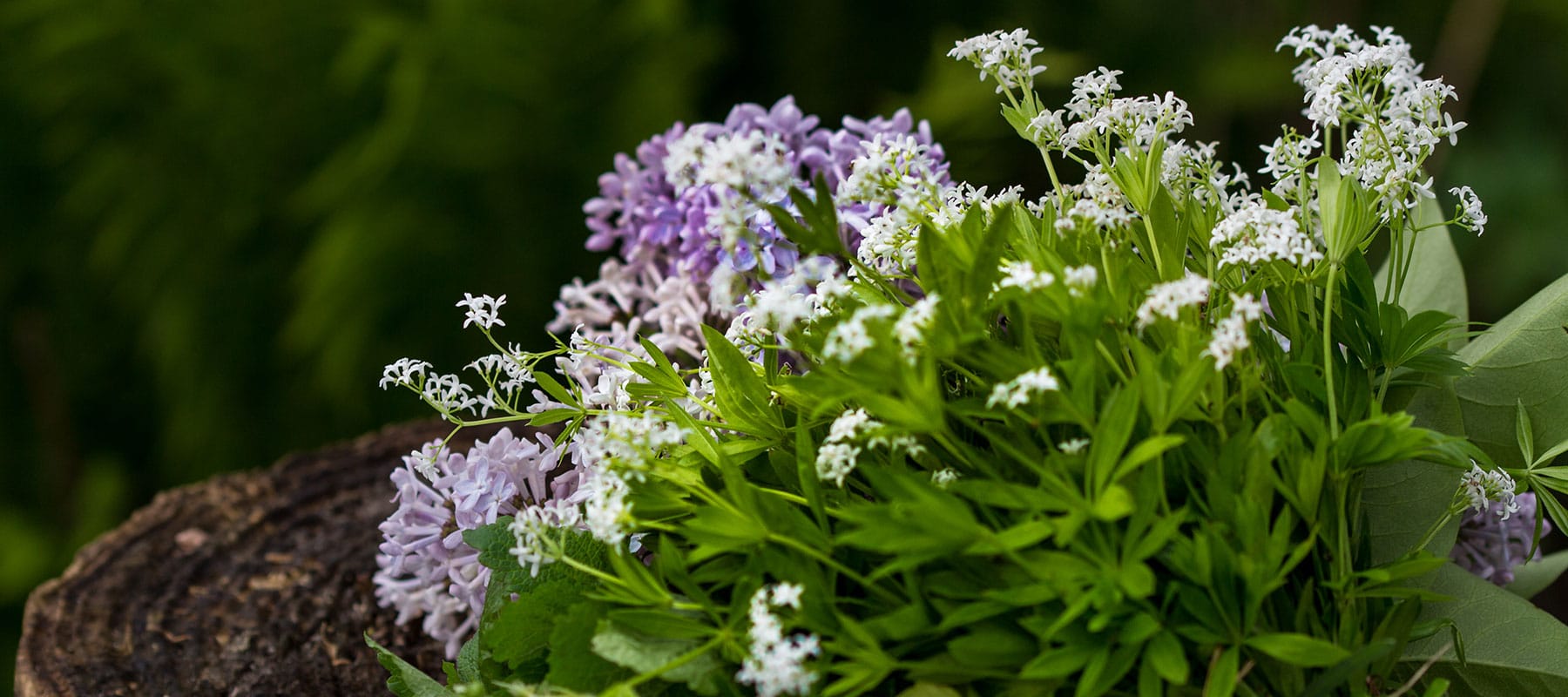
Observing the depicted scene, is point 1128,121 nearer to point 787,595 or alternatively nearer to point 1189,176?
point 1189,176

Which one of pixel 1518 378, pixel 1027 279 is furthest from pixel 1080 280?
pixel 1518 378

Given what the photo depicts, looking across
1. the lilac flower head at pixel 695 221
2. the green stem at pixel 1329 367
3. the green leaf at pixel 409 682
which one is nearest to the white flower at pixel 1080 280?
the green stem at pixel 1329 367

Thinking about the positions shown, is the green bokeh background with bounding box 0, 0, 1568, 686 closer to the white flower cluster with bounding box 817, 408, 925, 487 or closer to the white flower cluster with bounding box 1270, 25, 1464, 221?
the white flower cluster with bounding box 1270, 25, 1464, 221

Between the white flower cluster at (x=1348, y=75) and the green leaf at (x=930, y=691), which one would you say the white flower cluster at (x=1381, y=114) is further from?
the green leaf at (x=930, y=691)

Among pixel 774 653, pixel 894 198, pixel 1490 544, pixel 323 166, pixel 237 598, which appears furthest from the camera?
pixel 323 166

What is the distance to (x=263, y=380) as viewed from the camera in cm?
171

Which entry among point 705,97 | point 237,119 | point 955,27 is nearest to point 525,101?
point 705,97

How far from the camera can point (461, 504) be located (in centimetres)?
58

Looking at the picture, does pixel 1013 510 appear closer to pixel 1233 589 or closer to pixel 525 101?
pixel 1233 589

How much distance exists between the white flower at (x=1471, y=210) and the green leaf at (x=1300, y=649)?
24 cm

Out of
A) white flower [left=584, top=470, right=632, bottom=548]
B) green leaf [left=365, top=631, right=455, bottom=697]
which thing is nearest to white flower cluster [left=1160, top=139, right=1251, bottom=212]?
white flower [left=584, top=470, right=632, bottom=548]

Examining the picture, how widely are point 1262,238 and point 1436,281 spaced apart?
13.3 inches

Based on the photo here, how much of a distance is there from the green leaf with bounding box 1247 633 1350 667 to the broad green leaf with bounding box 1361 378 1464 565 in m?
0.14

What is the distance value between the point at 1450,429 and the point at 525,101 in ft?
3.80
